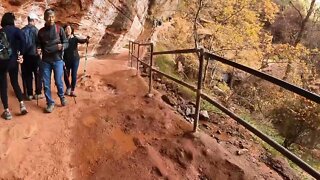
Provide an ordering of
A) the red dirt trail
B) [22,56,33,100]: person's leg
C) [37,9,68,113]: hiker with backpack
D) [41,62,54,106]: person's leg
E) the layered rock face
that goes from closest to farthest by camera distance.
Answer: the red dirt trail → [37,9,68,113]: hiker with backpack → [41,62,54,106]: person's leg → [22,56,33,100]: person's leg → the layered rock face

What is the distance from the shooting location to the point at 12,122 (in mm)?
5465

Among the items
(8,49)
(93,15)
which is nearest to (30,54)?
(8,49)

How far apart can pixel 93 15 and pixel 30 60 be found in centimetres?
566

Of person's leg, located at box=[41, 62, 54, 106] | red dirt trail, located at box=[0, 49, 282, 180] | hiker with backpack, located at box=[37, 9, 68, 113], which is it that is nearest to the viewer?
red dirt trail, located at box=[0, 49, 282, 180]

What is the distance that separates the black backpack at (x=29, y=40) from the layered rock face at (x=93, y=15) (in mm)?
3013

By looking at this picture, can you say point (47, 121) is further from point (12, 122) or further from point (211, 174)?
point (211, 174)

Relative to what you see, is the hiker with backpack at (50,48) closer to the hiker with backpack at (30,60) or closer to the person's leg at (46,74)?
the person's leg at (46,74)

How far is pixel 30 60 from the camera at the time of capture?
21.4 feet

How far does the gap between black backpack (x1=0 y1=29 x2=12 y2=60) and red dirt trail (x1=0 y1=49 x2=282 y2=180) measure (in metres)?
1.12

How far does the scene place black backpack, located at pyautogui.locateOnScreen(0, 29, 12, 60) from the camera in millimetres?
5254

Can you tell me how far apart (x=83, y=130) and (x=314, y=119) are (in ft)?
29.0

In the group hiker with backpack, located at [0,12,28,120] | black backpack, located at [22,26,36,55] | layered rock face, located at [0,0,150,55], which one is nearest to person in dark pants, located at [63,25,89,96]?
black backpack, located at [22,26,36,55]

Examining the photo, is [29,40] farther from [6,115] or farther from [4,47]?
[6,115]

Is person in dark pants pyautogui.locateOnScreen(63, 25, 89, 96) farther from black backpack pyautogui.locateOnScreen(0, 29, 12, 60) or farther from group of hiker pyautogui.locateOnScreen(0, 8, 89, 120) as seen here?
black backpack pyautogui.locateOnScreen(0, 29, 12, 60)
